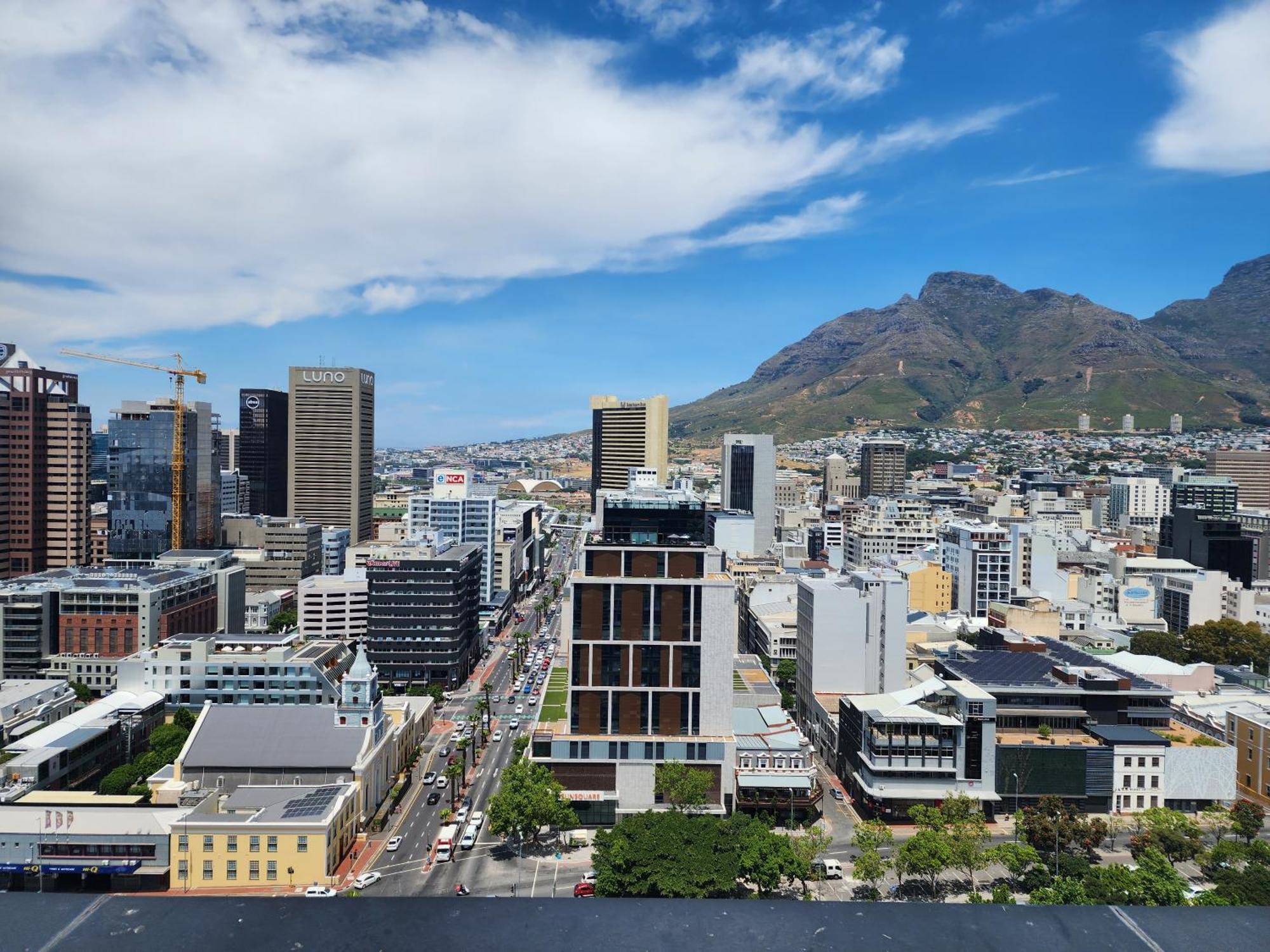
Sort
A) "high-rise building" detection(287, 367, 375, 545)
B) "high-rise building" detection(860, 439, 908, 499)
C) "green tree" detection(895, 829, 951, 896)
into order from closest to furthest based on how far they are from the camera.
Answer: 1. "green tree" detection(895, 829, 951, 896)
2. "high-rise building" detection(287, 367, 375, 545)
3. "high-rise building" detection(860, 439, 908, 499)

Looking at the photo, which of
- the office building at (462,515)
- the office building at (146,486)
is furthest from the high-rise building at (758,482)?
the office building at (146,486)

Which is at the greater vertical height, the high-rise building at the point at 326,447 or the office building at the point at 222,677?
the high-rise building at the point at 326,447

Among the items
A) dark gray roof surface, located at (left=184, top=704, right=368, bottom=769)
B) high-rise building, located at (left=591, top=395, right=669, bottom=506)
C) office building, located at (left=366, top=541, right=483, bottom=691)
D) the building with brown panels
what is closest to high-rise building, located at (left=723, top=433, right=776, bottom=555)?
high-rise building, located at (left=591, top=395, right=669, bottom=506)

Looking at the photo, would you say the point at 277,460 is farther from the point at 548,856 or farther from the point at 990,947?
the point at 990,947

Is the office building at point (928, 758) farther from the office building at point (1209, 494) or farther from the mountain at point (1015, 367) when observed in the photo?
the mountain at point (1015, 367)

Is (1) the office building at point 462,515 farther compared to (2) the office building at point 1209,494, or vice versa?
(2) the office building at point 1209,494

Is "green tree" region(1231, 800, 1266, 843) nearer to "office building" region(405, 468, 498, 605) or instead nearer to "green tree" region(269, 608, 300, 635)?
"office building" region(405, 468, 498, 605)
